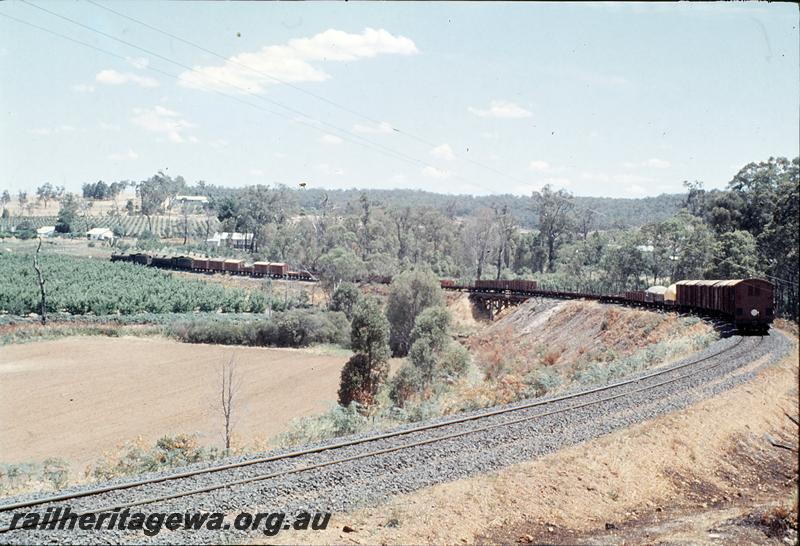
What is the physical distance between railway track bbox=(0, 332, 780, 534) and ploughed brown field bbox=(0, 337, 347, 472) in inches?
370

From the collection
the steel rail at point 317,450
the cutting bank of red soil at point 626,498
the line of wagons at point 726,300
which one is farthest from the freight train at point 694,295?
the cutting bank of red soil at point 626,498

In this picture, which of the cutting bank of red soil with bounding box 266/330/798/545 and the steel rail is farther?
the steel rail

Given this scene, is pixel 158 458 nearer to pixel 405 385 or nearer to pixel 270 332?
pixel 405 385

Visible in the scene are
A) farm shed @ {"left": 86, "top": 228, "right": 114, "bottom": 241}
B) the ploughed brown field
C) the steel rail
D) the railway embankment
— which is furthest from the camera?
farm shed @ {"left": 86, "top": 228, "right": 114, "bottom": 241}

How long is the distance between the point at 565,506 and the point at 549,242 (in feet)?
361

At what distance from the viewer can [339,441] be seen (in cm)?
1606

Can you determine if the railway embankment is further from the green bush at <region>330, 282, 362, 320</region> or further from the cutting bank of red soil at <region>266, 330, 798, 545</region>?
the green bush at <region>330, 282, 362, 320</region>

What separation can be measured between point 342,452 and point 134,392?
1222 inches

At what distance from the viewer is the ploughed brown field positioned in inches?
1208

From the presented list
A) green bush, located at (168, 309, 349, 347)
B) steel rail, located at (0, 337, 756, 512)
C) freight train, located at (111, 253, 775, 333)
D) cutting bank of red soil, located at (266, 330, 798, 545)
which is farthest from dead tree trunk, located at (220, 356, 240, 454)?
freight train, located at (111, 253, 775, 333)

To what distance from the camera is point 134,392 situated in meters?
41.8

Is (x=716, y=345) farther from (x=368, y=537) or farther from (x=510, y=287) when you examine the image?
(x=510, y=287)

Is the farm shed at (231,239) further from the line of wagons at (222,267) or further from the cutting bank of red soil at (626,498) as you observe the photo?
the cutting bank of red soil at (626,498)

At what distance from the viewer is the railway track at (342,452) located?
11.6 m
